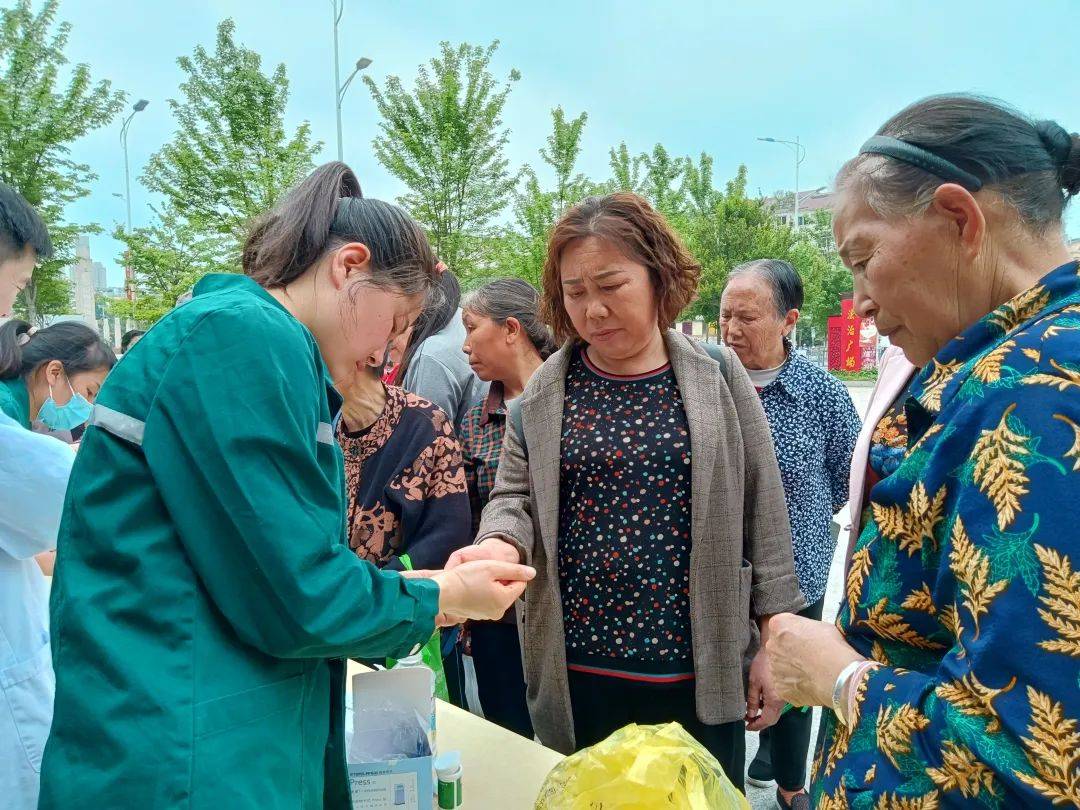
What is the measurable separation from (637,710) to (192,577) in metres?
1.15

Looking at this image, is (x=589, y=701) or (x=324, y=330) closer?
(x=324, y=330)

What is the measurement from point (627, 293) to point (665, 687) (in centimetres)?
95

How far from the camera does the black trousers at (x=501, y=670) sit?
231 centimetres

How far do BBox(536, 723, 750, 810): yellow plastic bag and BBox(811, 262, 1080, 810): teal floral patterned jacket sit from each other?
0.18 metres

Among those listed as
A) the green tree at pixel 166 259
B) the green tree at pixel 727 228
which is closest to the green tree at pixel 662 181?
the green tree at pixel 727 228

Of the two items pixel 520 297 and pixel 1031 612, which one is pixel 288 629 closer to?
pixel 1031 612

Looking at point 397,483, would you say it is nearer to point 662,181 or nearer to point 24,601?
point 24,601

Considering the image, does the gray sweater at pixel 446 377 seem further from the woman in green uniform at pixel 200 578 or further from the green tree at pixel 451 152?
the green tree at pixel 451 152

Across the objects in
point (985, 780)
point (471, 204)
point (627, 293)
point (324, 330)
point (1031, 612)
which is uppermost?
point (471, 204)

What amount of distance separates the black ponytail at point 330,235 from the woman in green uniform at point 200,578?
0.16 metres

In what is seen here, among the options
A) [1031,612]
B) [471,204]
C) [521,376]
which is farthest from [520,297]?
[471,204]

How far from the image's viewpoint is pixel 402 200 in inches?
416

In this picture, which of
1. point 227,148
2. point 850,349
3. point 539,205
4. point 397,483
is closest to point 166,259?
point 227,148

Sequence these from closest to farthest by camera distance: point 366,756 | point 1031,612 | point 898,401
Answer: point 1031,612 < point 366,756 < point 898,401
